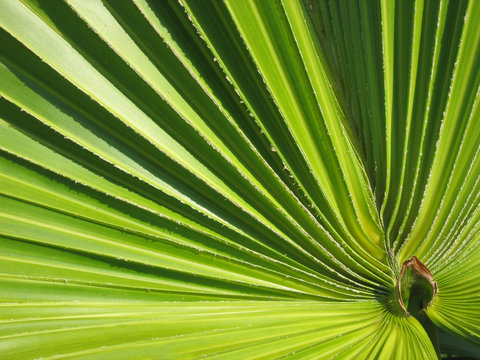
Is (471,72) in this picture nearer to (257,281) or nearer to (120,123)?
(257,281)

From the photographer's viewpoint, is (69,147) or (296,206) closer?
(69,147)

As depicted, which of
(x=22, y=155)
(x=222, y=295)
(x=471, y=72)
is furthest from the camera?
(x=471, y=72)

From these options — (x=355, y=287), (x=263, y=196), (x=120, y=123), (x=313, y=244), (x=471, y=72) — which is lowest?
(x=355, y=287)

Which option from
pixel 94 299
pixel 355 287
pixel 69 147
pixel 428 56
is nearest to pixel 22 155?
pixel 69 147

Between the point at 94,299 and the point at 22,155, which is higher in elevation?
the point at 22,155

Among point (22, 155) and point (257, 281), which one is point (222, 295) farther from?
point (22, 155)

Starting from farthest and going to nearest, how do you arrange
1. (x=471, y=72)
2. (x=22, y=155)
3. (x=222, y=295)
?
1. (x=471, y=72)
2. (x=222, y=295)
3. (x=22, y=155)
